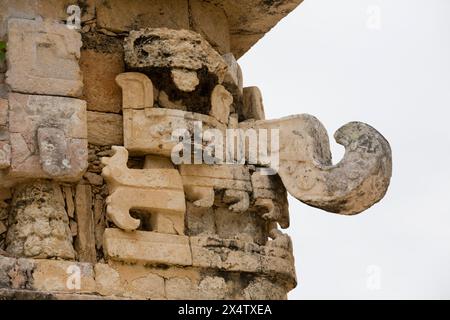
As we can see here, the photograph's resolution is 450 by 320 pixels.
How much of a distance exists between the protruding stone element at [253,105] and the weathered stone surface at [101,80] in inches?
43.2

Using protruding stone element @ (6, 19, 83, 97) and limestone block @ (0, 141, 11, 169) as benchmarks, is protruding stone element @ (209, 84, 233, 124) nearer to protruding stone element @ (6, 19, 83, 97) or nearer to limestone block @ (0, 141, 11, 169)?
protruding stone element @ (6, 19, 83, 97)

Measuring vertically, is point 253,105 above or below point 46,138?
above

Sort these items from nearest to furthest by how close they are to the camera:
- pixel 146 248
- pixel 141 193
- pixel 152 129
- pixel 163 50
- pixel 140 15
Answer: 1. pixel 146 248
2. pixel 141 193
3. pixel 152 129
4. pixel 163 50
5. pixel 140 15

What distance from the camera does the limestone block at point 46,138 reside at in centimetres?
1198

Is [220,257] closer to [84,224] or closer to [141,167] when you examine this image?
[141,167]

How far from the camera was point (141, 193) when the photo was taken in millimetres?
12281

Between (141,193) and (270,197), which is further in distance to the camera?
(270,197)

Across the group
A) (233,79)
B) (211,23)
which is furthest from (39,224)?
(211,23)

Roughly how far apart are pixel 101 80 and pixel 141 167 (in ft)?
2.04

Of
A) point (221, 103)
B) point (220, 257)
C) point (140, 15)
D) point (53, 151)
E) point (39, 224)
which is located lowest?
point (220, 257)

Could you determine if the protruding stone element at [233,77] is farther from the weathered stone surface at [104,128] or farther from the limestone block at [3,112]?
the limestone block at [3,112]

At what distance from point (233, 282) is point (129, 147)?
3.53 feet

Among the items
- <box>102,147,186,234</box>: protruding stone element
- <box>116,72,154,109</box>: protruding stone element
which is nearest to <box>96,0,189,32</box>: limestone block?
<box>116,72,154,109</box>: protruding stone element
